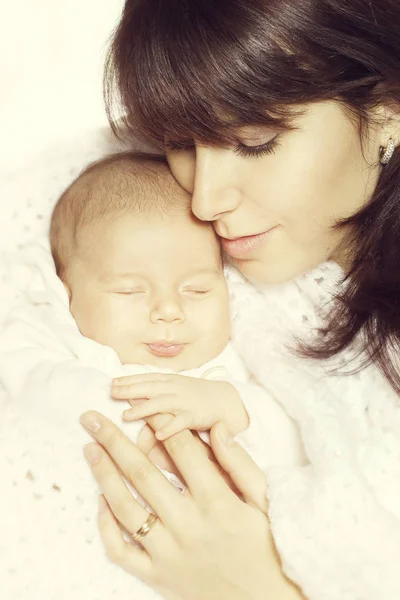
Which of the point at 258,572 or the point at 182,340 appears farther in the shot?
the point at 182,340

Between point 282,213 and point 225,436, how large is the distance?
424 millimetres

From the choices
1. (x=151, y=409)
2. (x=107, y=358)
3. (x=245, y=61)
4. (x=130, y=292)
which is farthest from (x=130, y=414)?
(x=245, y=61)

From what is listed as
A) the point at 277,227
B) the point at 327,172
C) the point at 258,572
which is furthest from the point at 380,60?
the point at 258,572

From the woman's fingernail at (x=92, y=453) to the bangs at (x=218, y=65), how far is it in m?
0.57

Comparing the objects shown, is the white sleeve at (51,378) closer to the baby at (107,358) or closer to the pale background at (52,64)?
the baby at (107,358)

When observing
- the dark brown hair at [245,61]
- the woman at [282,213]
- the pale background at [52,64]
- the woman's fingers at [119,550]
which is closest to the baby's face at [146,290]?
the woman at [282,213]

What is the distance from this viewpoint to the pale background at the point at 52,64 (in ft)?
8.50

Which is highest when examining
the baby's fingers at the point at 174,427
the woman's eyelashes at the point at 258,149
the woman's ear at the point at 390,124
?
the woman's ear at the point at 390,124

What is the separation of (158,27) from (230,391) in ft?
2.22

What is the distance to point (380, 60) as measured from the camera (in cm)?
154

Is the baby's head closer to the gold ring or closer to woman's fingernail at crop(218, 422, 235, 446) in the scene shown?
woman's fingernail at crop(218, 422, 235, 446)

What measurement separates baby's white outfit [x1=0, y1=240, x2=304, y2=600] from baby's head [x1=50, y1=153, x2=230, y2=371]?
0.04m

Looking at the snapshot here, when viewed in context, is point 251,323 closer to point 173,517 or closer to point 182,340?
point 182,340

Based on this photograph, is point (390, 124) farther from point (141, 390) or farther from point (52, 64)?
point (52, 64)
